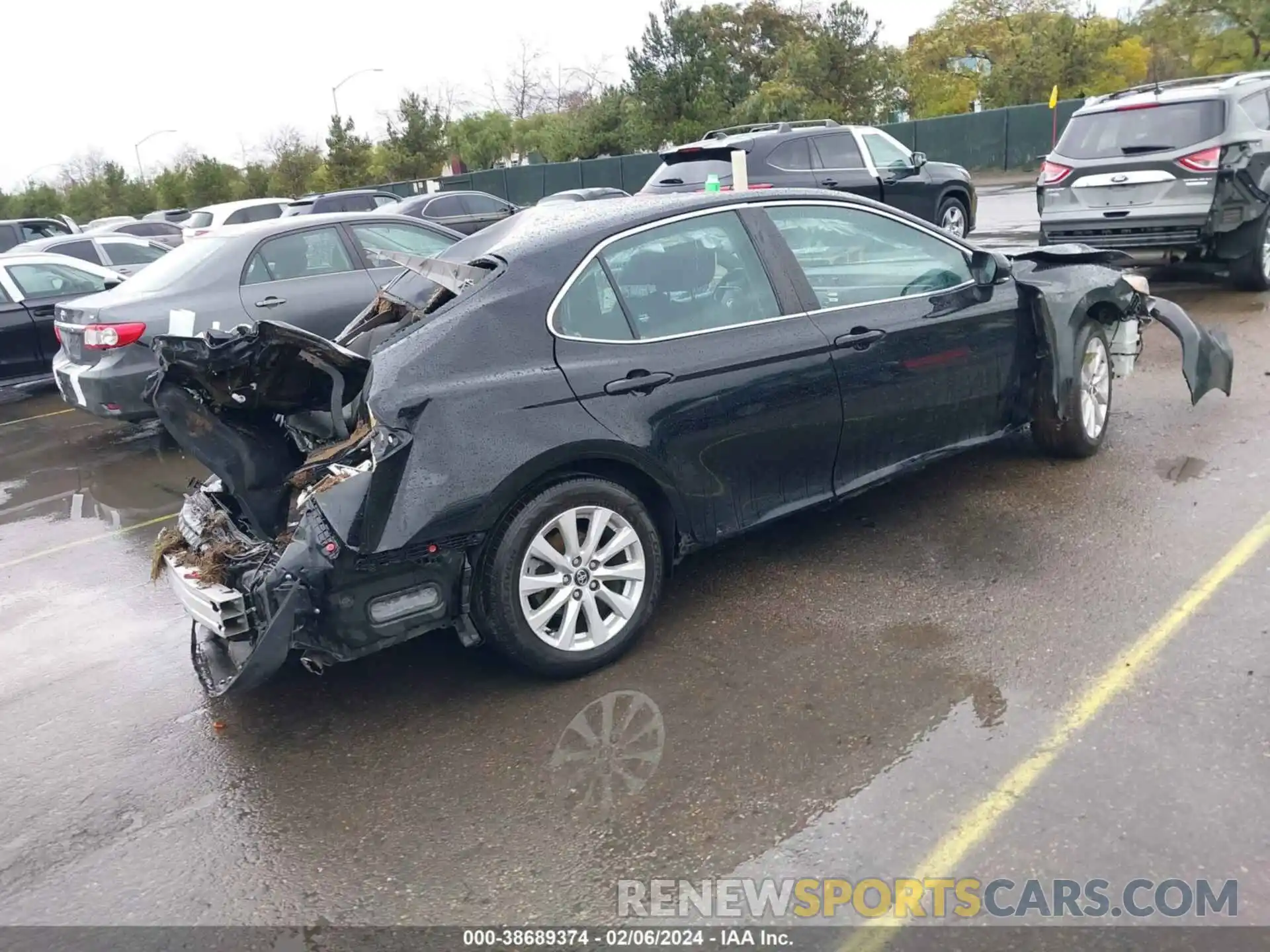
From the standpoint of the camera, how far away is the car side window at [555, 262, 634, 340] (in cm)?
398

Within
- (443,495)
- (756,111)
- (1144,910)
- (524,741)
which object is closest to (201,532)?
(443,495)

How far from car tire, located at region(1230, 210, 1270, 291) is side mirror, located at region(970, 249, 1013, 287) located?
5.23 m

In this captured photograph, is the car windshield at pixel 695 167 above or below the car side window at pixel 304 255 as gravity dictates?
above

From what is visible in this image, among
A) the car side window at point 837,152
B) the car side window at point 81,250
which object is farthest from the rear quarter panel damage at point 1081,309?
the car side window at point 81,250

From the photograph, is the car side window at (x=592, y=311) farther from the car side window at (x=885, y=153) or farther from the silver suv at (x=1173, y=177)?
the car side window at (x=885, y=153)

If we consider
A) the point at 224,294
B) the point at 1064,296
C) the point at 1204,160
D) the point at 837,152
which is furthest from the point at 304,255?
the point at 837,152

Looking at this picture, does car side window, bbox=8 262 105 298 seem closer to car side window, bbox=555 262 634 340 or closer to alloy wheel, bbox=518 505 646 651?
car side window, bbox=555 262 634 340

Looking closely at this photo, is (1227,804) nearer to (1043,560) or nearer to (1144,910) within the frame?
(1144,910)

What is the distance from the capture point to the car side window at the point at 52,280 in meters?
10.5

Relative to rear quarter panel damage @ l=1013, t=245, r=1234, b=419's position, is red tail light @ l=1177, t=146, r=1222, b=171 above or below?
above

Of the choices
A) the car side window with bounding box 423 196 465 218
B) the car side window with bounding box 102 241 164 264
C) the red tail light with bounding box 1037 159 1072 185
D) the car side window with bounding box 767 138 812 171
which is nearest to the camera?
the red tail light with bounding box 1037 159 1072 185

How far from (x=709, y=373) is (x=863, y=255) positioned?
1.19 metres

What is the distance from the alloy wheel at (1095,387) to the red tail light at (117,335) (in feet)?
21.0

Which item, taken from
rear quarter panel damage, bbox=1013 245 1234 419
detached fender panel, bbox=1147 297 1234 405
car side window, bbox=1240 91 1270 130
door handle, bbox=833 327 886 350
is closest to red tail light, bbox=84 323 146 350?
door handle, bbox=833 327 886 350
